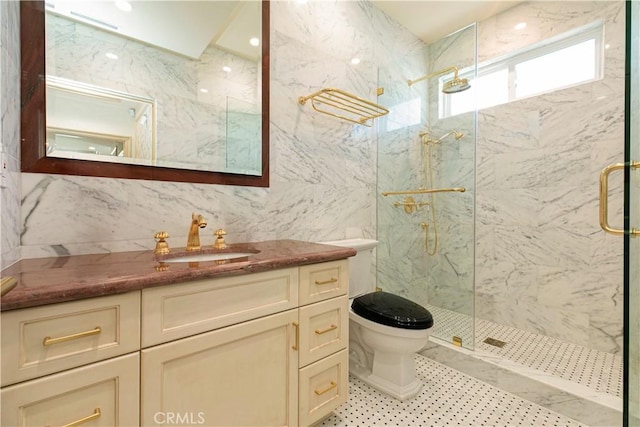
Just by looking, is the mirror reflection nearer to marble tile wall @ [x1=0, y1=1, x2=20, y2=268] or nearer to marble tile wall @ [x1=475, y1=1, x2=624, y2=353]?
marble tile wall @ [x1=0, y1=1, x2=20, y2=268]

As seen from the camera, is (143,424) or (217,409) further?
(217,409)

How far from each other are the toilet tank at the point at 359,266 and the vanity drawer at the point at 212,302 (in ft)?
2.67

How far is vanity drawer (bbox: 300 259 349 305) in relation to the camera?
118cm

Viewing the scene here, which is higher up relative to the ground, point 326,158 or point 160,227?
point 326,158

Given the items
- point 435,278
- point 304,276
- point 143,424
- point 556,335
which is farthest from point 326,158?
point 556,335

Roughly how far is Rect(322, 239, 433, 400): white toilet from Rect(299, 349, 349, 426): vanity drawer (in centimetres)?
31

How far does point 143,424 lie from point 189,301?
0.35m

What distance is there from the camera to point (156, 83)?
4.25ft

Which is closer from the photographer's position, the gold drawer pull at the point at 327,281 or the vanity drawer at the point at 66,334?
the vanity drawer at the point at 66,334

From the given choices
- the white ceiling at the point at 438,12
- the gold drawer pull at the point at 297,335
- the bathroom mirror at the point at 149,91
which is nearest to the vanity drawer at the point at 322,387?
the gold drawer pull at the point at 297,335

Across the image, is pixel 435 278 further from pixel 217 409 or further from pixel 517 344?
pixel 217 409

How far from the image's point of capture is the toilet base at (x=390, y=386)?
5.15ft

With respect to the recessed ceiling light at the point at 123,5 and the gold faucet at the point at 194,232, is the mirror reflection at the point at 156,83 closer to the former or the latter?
the recessed ceiling light at the point at 123,5

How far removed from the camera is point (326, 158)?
1.98 metres
